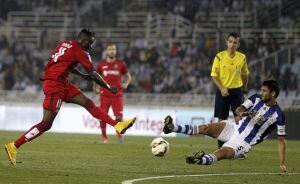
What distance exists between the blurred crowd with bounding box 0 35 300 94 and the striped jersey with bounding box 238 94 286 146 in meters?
15.1

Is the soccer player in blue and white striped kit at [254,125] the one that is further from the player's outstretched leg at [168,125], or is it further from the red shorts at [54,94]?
the red shorts at [54,94]

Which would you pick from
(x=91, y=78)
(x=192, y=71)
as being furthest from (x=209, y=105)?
(x=91, y=78)

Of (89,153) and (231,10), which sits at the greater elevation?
(231,10)

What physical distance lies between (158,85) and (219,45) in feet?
9.36

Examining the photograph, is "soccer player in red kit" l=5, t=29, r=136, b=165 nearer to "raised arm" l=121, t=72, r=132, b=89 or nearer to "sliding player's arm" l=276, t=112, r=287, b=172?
"sliding player's arm" l=276, t=112, r=287, b=172

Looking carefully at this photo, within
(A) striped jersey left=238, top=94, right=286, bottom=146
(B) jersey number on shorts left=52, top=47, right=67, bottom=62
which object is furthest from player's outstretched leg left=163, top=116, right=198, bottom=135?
(B) jersey number on shorts left=52, top=47, right=67, bottom=62

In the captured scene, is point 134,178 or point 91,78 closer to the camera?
point 134,178

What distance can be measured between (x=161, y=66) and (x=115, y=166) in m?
18.7

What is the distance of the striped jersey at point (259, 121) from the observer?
1180 cm

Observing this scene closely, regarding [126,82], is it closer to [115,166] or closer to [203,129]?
[115,166]

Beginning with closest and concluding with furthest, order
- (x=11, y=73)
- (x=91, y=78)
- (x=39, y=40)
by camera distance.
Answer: (x=91, y=78)
(x=11, y=73)
(x=39, y=40)

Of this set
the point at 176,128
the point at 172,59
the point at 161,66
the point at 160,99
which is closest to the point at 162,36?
the point at 172,59

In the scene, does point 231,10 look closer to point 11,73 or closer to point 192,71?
point 192,71

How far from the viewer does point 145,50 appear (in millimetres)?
31953
